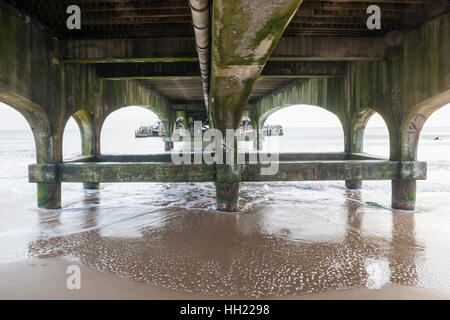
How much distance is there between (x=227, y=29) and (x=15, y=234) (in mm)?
6055

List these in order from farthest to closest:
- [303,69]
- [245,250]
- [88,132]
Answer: [88,132] → [303,69] → [245,250]

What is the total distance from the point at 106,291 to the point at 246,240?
2.74m

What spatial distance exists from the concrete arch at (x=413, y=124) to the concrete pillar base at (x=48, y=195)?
30.0ft

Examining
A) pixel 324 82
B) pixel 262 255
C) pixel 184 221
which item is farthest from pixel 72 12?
pixel 324 82

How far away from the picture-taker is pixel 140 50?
7008mm

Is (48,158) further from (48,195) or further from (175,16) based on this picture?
(175,16)

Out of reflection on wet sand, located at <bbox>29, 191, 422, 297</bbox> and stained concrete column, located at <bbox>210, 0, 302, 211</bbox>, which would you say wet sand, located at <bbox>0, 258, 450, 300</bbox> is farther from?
stained concrete column, located at <bbox>210, 0, 302, 211</bbox>

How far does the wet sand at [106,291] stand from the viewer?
3.69 meters

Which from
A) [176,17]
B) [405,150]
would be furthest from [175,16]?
[405,150]

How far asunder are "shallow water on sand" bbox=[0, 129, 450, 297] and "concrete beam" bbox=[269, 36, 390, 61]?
4.03 m

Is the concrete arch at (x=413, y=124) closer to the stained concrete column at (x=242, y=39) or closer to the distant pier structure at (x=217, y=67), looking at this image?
the distant pier structure at (x=217, y=67)

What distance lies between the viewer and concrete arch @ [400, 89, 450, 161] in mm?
6770

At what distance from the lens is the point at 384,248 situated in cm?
526
